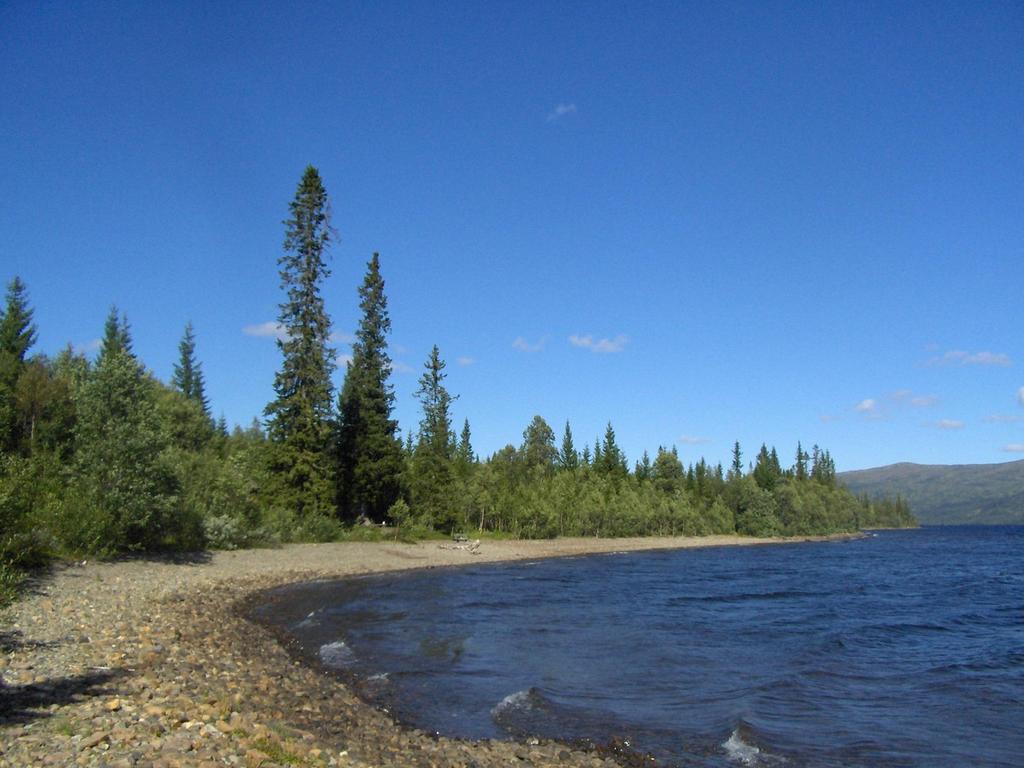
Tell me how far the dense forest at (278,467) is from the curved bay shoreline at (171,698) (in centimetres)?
333

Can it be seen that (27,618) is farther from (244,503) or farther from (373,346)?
(373,346)

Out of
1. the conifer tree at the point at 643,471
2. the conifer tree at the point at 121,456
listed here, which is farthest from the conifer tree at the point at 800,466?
the conifer tree at the point at 121,456

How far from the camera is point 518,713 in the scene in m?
12.8

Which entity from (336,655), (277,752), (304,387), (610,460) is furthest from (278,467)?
(610,460)

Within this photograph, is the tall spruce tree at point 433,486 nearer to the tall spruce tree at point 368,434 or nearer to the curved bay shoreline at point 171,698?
the tall spruce tree at point 368,434

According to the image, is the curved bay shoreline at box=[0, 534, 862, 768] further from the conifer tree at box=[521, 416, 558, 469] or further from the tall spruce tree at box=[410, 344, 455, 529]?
the conifer tree at box=[521, 416, 558, 469]

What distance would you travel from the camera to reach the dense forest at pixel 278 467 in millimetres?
26266

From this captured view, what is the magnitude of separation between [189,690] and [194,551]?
76.1ft

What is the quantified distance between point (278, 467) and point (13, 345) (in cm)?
2282

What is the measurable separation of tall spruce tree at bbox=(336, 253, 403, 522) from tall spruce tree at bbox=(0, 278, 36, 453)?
21601mm

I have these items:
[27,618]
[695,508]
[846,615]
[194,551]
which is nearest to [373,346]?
[194,551]

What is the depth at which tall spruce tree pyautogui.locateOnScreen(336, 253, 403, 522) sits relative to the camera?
2201 inches

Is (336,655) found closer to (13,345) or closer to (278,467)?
(278,467)

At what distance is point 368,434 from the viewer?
2238 inches
